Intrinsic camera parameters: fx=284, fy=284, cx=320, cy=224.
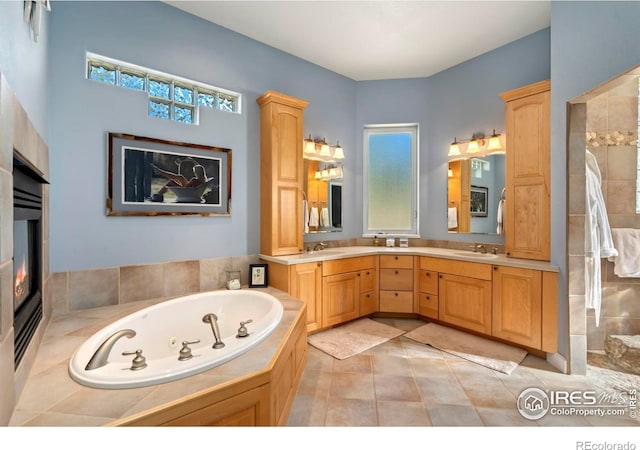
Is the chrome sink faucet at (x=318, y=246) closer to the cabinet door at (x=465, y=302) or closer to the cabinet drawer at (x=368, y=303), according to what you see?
the cabinet drawer at (x=368, y=303)

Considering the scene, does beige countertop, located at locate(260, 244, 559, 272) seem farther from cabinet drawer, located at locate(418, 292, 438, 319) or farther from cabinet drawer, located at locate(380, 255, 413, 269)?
cabinet drawer, located at locate(418, 292, 438, 319)

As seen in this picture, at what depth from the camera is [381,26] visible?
286 cm

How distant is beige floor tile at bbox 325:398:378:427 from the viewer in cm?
174

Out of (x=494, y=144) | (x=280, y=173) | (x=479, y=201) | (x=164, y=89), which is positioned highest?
(x=164, y=89)

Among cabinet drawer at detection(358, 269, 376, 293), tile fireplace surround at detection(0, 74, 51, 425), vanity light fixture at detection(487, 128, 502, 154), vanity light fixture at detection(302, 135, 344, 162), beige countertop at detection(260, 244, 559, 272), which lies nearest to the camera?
tile fireplace surround at detection(0, 74, 51, 425)

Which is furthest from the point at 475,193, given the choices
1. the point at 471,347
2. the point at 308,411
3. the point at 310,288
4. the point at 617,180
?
the point at 308,411

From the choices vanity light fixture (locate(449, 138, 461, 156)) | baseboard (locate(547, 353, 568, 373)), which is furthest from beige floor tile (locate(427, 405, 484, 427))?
vanity light fixture (locate(449, 138, 461, 156))

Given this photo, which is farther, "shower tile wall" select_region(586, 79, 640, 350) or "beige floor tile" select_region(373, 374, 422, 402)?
"shower tile wall" select_region(586, 79, 640, 350)

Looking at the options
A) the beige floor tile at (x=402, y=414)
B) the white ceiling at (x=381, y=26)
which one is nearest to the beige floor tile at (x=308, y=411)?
the beige floor tile at (x=402, y=414)

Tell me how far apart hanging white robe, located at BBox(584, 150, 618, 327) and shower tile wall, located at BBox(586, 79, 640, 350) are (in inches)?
21.4

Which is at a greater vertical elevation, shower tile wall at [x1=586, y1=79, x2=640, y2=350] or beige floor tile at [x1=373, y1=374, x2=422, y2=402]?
shower tile wall at [x1=586, y1=79, x2=640, y2=350]

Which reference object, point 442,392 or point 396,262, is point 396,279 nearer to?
point 396,262

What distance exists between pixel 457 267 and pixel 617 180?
164 centimetres

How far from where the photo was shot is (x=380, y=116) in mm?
3945
